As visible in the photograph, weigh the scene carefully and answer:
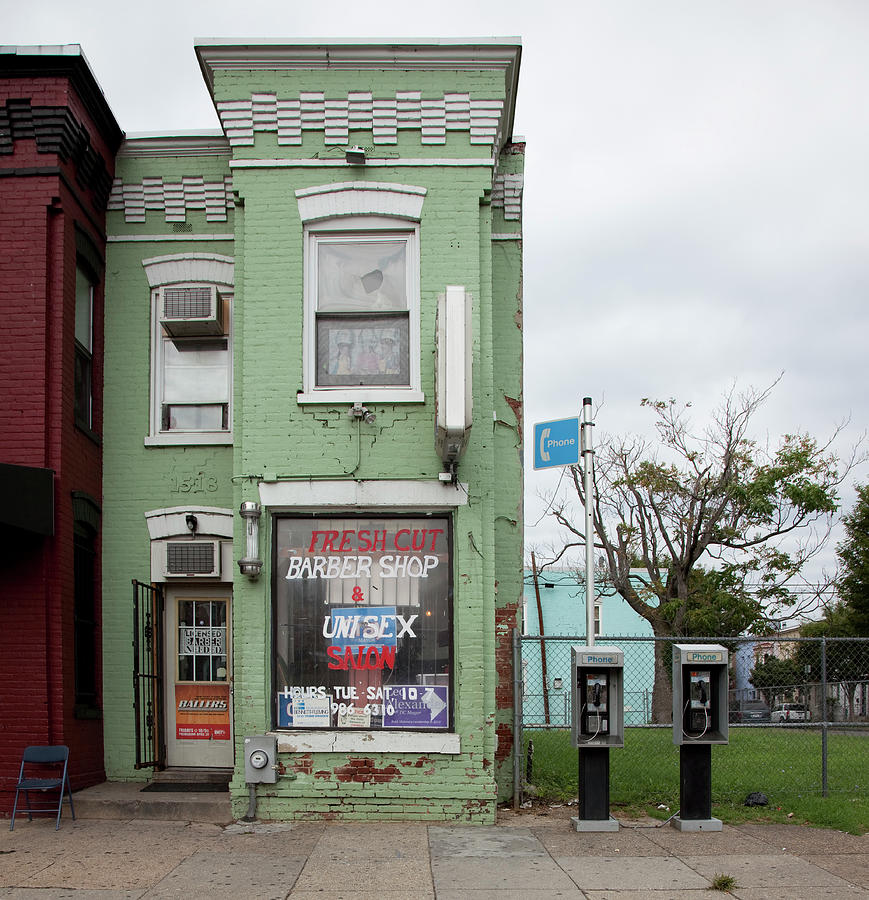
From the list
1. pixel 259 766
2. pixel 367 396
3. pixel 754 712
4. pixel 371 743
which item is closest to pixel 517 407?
pixel 367 396

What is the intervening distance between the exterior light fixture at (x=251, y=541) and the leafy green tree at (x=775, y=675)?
1028 cm

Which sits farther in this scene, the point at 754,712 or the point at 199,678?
the point at 754,712

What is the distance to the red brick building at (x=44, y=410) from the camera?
9477mm

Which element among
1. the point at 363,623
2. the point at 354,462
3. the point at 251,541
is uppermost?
the point at 354,462

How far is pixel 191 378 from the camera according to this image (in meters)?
11.1

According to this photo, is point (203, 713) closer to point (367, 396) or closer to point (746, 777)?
point (367, 396)

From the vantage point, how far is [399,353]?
9.73m

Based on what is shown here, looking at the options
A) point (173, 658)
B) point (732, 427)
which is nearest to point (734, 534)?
point (732, 427)

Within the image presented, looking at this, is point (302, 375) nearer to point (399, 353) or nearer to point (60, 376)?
point (399, 353)

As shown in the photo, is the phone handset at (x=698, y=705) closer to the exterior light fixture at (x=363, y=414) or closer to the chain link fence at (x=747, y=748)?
the chain link fence at (x=747, y=748)

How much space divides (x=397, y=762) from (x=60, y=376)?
493cm

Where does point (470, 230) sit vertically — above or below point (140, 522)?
above

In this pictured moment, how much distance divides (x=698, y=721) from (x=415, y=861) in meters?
2.96

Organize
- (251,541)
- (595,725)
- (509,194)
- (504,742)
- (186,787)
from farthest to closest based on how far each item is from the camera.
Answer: (509,194) < (186,787) < (504,742) < (251,541) < (595,725)
